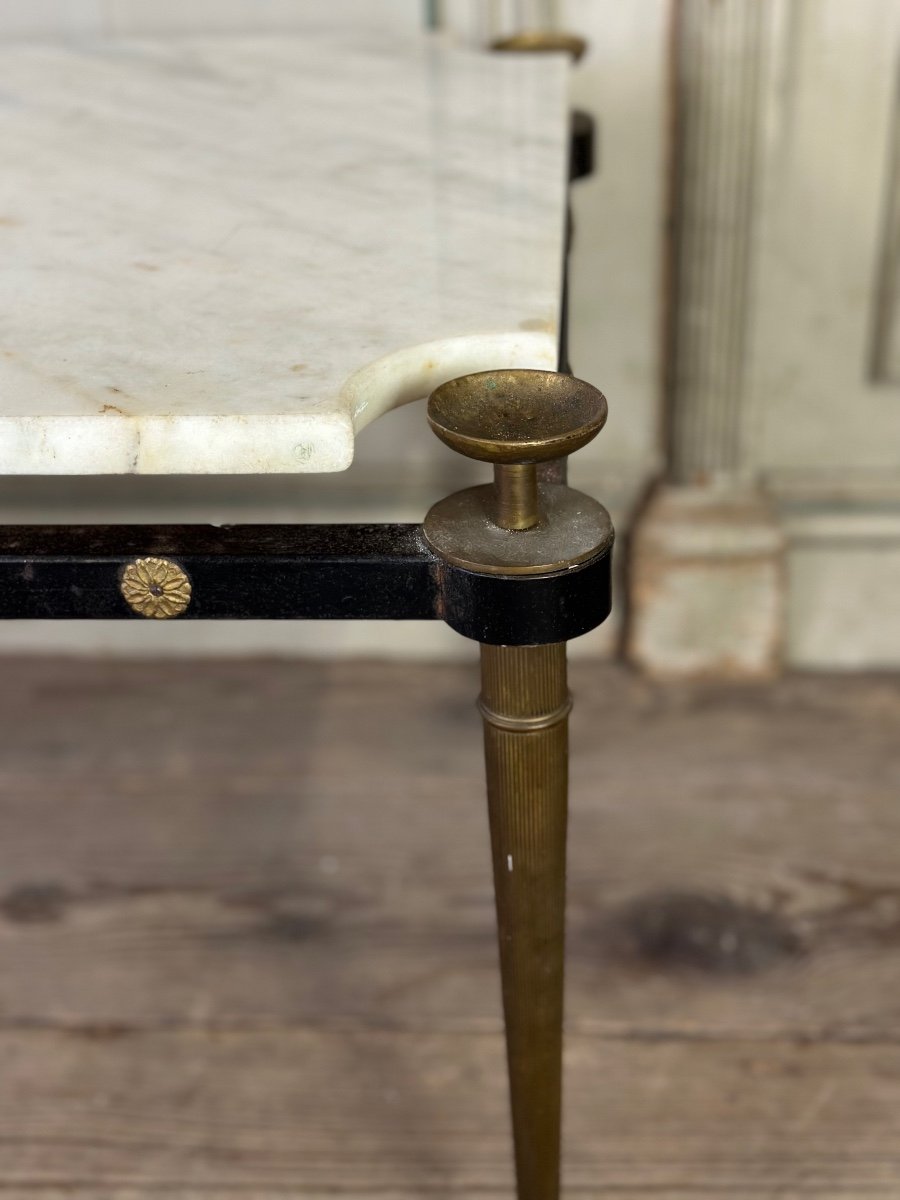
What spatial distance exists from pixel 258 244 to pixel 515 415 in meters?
0.23

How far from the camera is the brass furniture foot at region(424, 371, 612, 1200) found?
0.52 m

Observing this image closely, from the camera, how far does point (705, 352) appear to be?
134cm

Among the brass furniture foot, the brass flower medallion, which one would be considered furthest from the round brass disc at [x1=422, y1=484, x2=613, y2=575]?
the brass flower medallion

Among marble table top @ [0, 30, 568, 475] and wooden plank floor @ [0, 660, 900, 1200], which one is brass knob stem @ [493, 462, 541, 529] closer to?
marble table top @ [0, 30, 568, 475]

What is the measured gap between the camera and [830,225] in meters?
1.30

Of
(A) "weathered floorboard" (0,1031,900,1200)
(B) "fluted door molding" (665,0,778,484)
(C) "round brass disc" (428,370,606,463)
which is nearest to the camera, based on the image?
(C) "round brass disc" (428,370,606,463)

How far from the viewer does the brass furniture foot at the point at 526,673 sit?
524 millimetres

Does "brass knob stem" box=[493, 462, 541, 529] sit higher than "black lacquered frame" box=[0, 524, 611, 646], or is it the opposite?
"brass knob stem" box=[493, 462, 541, 529]

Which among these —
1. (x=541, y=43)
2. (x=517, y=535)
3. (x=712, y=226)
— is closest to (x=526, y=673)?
(x=517, y=535)

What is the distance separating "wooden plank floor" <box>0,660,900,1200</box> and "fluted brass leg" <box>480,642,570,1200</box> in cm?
23

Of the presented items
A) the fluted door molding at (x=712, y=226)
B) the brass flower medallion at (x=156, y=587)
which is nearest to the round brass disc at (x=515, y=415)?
the brass flower medallion at (x=156, y=587)

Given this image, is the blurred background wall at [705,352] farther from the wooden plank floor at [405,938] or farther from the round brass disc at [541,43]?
the round brass disc at [541,43]

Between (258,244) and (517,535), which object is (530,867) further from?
(258,244)

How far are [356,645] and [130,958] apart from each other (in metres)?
0.50
